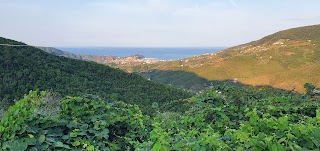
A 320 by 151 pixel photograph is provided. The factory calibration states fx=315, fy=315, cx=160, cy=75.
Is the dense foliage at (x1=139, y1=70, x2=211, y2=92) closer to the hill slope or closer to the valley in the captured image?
the hill slope

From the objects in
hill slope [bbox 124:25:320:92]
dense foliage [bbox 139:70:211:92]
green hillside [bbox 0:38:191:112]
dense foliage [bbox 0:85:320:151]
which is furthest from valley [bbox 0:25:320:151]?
hill slope [bbox 124:25:320:92]

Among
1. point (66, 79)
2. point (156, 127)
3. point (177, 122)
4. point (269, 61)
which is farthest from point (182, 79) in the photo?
point (156, 127)

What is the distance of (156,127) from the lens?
8.93ft

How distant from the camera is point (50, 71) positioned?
20.2m

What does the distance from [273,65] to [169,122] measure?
269 feet

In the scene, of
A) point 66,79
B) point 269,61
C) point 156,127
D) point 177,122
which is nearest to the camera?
point 156,127

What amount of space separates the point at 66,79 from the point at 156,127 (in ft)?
60.9

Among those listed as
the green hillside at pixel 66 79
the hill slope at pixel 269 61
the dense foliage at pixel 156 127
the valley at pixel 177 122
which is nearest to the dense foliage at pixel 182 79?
the hill slope at pixel 269 61

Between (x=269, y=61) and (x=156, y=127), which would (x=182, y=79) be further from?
(x=156, y=127)

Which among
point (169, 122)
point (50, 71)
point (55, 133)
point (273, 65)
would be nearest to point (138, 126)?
point (169, 122)

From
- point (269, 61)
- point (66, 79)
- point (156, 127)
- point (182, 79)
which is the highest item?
point (156, 127)

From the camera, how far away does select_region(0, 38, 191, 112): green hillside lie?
1745 cm

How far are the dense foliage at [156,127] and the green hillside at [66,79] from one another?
36.4 feet

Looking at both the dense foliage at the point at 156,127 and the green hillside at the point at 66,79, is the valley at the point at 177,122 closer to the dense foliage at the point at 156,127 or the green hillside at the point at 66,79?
the dense foliage at the point at 156,127
